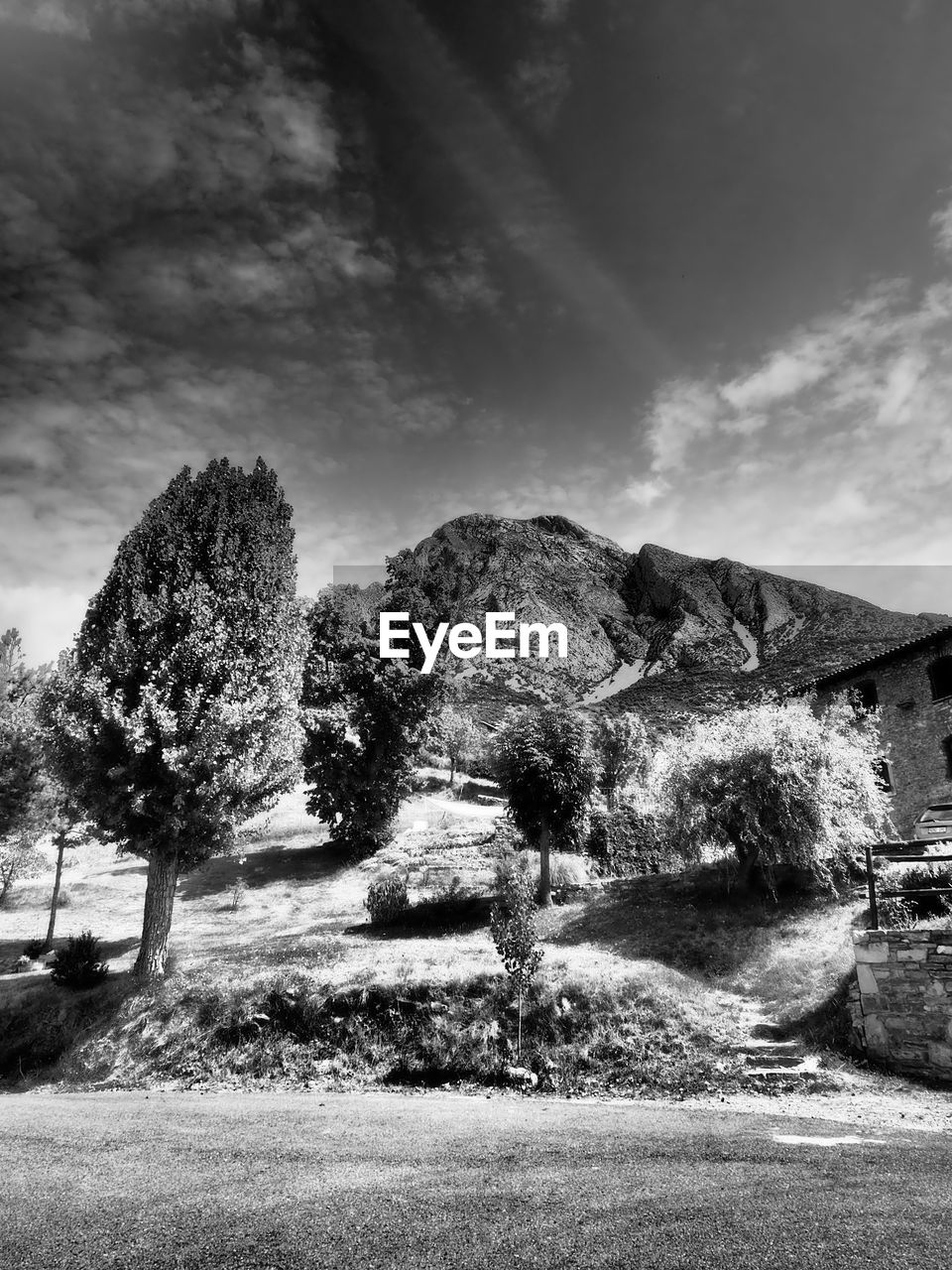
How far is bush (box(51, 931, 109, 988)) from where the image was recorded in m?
15.7

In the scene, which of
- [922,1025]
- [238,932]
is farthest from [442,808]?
[922,1025]

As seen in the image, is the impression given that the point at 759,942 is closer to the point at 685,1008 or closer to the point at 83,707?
the point at 685,1008

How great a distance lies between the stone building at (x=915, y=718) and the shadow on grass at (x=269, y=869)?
80.3 ft

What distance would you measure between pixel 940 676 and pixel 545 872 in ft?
62.0

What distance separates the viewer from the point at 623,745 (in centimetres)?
4522

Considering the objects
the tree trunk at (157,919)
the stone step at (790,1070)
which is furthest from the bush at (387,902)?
the stone step at (790,1070)

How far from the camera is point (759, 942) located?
15773 mm

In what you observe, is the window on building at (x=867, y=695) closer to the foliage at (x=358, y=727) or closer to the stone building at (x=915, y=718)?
the stone building at (x=915, y=718)

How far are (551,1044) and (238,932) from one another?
13.3 m

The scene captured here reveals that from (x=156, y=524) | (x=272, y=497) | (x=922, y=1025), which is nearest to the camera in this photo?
(x=922, y=1025)

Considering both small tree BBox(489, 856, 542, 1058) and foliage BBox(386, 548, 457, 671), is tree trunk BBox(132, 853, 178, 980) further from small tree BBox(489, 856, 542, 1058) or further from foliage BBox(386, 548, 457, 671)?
foliage BBox(386, 548, 457, 671)

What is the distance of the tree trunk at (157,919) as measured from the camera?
15445 millimetres

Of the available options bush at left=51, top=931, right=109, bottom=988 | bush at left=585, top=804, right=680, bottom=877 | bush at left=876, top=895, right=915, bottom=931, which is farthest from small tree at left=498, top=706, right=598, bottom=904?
bush at left=51, top=931, right=109, bottom=988

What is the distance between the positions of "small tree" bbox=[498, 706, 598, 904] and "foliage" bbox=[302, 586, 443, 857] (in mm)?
11048
